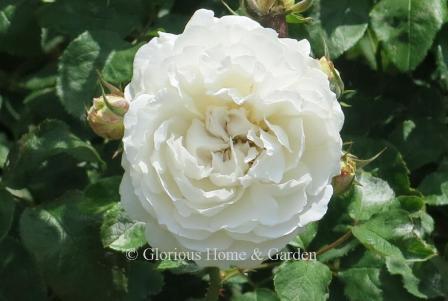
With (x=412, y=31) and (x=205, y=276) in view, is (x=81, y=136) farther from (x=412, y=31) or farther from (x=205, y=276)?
(x=412, y=31)

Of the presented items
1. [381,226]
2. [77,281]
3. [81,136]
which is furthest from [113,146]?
[381,226]

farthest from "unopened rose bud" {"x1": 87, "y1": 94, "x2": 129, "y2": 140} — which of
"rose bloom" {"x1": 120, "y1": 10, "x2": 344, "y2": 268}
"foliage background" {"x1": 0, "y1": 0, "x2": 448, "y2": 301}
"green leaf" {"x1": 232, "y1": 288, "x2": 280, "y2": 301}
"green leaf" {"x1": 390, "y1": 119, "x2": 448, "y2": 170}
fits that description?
"green leaf" {"x1": 390, "y1": 119, "x2": 448, "y2": 170}

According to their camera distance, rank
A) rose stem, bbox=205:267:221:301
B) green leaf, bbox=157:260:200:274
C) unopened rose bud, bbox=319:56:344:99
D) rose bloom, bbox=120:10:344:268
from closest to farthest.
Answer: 1. rose bloom, bbox=120:10:344:268
2. unopened rose bud, bbox=319:56:344:99
3. rose stem, bbox=205:267:221:301
4. green leaf, bbox=157:260:200:274

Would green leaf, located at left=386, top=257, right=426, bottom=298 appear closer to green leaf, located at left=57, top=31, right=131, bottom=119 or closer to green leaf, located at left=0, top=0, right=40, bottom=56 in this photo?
green leaf, located at left=57, top=31, right=131, bottom=119

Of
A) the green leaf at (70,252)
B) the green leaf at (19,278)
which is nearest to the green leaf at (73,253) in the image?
the green leaf at (70,252)

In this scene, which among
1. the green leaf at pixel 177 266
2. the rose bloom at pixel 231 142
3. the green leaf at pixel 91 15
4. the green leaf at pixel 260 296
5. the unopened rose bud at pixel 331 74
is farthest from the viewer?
the green leaf at pixel 91 15

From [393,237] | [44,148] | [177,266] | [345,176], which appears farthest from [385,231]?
[44,148]

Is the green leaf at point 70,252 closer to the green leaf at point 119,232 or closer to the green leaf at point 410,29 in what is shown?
the green leaf at point 119,232
